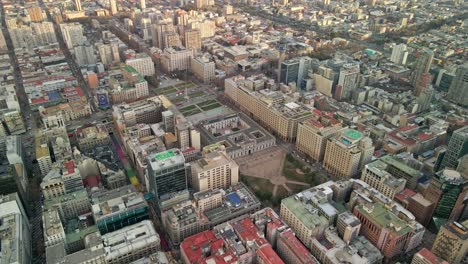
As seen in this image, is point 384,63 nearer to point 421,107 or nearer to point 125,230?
point 421,107

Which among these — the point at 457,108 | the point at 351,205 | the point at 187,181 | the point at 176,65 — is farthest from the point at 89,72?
the point at 457,108

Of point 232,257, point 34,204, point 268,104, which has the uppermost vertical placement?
point 268,104

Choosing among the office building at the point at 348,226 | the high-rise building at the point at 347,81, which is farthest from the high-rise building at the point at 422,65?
the office building at the point at 348,226

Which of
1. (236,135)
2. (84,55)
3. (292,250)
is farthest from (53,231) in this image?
(84,55)

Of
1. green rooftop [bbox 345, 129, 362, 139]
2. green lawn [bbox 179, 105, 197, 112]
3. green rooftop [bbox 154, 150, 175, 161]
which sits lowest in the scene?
green lawn [bbox 179, 105, 197, 112]

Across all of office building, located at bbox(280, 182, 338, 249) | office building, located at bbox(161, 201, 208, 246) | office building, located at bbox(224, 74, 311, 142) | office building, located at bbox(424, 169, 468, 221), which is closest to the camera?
office building, located at bbox(280, 182, 338, 249)

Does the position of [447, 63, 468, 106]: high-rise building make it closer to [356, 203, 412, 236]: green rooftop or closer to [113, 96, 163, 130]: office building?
[356, 203, 412, 236]: green rooftop

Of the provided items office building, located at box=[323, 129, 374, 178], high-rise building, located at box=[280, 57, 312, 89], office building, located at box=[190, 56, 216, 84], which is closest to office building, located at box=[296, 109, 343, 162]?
office building, located at box=[323, 129, 374, 178]
